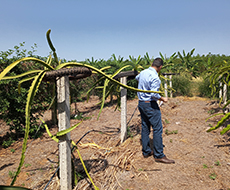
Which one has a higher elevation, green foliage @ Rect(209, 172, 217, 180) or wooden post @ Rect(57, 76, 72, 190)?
wooden post @ Rect(57, 76, 72, 190)

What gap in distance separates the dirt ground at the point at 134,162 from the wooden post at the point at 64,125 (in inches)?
12.0

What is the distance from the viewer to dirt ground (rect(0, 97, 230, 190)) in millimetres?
2631

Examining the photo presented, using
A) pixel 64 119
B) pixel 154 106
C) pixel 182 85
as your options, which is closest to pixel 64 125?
pixel 64 119

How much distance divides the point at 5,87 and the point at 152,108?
11.0 ft

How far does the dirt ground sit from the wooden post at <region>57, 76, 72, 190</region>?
1.00ft

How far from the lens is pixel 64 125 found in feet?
6.83

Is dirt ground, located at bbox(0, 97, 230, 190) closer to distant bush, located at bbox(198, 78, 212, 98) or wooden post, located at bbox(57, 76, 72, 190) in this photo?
wooden post, located at bbox(57, 76, 72, 190)

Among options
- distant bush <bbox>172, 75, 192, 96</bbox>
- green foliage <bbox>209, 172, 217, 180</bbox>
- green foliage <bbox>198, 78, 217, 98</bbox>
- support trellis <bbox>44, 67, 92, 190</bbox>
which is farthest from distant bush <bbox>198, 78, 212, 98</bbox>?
support trellis <bbox>44, 67, 92, 190</bbox>

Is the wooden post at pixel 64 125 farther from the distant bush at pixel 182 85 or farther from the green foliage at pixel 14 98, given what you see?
the distant bush at pixel 182 85

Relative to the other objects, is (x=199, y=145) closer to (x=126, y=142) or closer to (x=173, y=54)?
(x=126, y=142)

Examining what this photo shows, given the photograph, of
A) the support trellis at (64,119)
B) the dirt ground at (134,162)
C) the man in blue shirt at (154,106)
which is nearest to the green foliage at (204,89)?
the dirt ground at (134,162)

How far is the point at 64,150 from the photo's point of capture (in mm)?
2146

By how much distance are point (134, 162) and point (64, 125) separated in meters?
1.64

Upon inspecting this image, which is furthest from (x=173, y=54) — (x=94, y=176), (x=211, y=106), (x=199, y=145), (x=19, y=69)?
(x=94, y=176)
